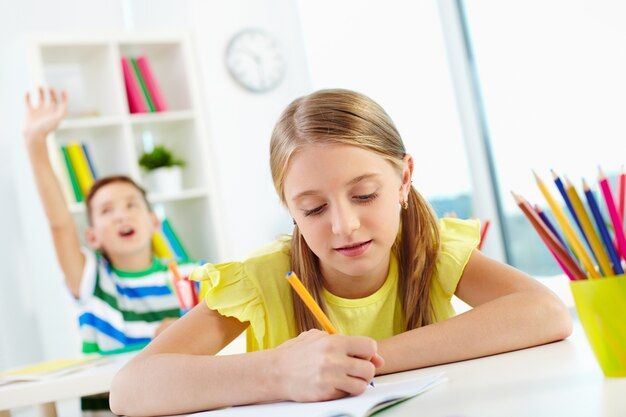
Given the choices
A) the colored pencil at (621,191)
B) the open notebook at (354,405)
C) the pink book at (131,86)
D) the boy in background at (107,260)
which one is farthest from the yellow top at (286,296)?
the pink book at (131,86)

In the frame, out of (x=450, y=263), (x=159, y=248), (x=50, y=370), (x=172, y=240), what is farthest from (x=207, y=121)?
(x=450, y=263)

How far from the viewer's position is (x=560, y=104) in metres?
4.19

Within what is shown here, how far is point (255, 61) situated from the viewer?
5.04 meters

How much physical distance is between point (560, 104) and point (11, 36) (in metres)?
2.87

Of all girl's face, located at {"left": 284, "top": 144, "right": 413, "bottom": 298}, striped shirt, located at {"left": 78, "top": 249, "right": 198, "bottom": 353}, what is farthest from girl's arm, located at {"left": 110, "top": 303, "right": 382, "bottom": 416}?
striped shirt, located at {"left": 78, "top": 249, "right": 198, "bottom": 353}

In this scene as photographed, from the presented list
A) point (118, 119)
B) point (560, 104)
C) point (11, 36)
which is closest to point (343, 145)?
point (118, 119)

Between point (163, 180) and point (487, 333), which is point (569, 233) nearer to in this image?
point (487, 333)

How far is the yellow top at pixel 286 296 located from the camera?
4.68 ft

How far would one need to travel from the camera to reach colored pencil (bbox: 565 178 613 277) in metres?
0.79

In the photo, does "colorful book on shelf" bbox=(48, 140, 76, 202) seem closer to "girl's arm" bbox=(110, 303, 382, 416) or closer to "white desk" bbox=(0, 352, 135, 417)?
"white desk" bbox=(0, 352, 135, 417)

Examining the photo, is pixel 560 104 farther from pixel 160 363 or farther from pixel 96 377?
pixel 160 363

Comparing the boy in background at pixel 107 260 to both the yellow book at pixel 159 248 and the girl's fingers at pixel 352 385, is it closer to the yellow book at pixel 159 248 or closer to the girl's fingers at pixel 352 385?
the yellow book at pixel 159 248

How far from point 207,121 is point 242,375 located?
10.4 ft

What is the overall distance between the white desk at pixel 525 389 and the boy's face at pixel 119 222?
82.0 inches
